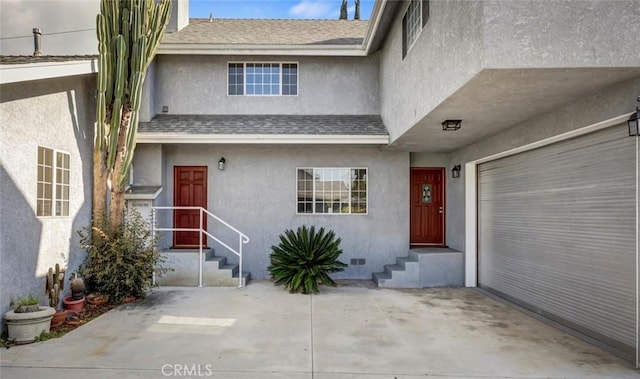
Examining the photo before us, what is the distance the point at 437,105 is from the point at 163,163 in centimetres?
657

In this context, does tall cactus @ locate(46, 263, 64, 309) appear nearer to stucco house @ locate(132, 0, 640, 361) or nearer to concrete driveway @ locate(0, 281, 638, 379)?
concrete driveway @ locate(0, 281, 638, 379)

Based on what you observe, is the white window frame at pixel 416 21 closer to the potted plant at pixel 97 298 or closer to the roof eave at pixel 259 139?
the roof eave at pixel 259 139

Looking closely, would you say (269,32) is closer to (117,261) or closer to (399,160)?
(399,160)

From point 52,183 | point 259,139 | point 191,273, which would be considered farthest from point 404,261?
point 52,183

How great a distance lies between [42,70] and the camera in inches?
218

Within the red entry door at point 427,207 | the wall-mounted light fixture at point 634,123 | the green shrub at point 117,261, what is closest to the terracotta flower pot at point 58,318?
the green shrub at point 117,261

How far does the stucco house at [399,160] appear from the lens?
202 inches

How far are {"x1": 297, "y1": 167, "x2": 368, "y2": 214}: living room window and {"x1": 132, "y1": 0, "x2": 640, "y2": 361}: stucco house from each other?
0.03 meters

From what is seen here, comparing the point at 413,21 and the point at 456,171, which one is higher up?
the point at 413,21

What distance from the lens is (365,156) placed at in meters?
9.63

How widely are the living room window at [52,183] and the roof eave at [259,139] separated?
82.5 inches

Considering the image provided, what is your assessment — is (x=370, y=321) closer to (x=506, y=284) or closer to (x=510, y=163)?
(x=506, y=284)

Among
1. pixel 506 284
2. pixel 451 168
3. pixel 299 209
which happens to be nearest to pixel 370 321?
pixel 506 284

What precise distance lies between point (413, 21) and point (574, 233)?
13.7ft
